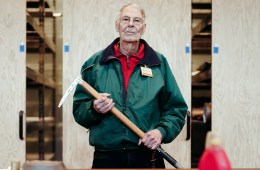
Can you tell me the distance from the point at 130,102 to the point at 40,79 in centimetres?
252

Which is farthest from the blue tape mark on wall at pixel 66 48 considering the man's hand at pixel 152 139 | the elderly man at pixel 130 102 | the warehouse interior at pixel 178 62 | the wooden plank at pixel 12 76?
the man's hand at pixel 152 139

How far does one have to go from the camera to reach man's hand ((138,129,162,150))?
114 inches

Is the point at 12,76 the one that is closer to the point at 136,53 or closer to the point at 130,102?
the point at 136,53

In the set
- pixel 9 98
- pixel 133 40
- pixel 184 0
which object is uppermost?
pixel 184 0

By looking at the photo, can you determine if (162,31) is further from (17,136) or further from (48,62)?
(48,62)

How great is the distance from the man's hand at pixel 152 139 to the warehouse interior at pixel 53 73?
5.02ft

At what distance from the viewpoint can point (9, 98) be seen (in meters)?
4.28

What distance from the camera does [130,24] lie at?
3.17m

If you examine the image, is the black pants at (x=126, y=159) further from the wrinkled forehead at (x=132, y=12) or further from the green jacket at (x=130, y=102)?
the wrinkled forehead at (x=132, y=12)

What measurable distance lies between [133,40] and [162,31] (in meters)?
1.21

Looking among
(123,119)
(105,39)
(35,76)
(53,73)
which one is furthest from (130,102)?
(53,73)

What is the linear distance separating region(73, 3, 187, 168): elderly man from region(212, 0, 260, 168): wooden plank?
1.27m

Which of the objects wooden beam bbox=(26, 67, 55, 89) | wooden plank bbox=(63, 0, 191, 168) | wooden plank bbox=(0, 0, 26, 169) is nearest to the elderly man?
wooden plank bbox=(63, 0, 191, 168)

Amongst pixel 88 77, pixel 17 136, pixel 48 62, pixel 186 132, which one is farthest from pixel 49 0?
pixel 88 77
